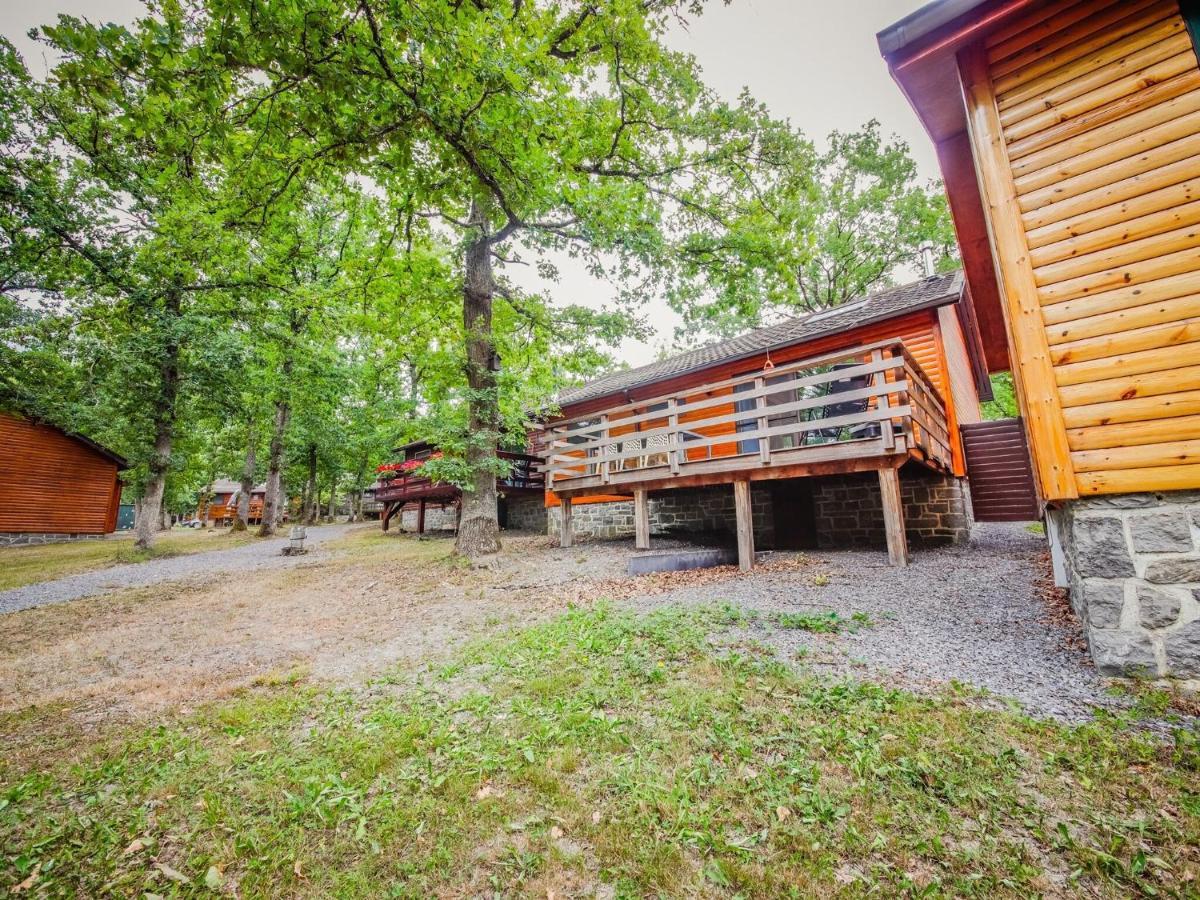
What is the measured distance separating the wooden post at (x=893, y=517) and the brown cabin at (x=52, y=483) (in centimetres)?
2676

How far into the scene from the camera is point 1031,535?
973cm

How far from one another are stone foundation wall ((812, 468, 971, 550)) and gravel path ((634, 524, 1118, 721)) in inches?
71.0

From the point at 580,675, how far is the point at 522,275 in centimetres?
984

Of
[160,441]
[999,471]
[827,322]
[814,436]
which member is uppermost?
[827,322]

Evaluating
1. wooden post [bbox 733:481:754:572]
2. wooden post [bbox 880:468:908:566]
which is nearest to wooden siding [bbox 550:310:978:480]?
wooden post [bbox 733:481:754:572]

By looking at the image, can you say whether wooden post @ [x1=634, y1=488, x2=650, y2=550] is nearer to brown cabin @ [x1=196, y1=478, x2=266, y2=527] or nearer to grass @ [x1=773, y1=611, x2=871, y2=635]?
grass @ [x1=773, y1=611, x2=871, y2=635]

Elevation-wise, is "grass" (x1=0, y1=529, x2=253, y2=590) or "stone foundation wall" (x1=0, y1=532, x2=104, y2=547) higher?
"stone foundation wall" (x1=0, y1=532, x2=104, y2=547)

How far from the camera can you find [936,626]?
13.9 ft

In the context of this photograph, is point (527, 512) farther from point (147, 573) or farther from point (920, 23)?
point (920, 23)

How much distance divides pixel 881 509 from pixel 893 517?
3318 millimetres

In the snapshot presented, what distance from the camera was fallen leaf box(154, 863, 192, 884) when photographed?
2018 mm

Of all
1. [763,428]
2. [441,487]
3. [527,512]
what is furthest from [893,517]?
[441,487]

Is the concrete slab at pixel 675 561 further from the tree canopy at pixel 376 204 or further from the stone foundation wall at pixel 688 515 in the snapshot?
the tree canopy at pixel 376 204

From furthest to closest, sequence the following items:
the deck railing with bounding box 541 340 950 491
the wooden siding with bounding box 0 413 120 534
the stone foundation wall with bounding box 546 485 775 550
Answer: the wooden siding with bounding box 0 413 120 534
the stone foundation wall with bounding box 546 485 775 550
the deck railing with bounding box 541 340 950 491
